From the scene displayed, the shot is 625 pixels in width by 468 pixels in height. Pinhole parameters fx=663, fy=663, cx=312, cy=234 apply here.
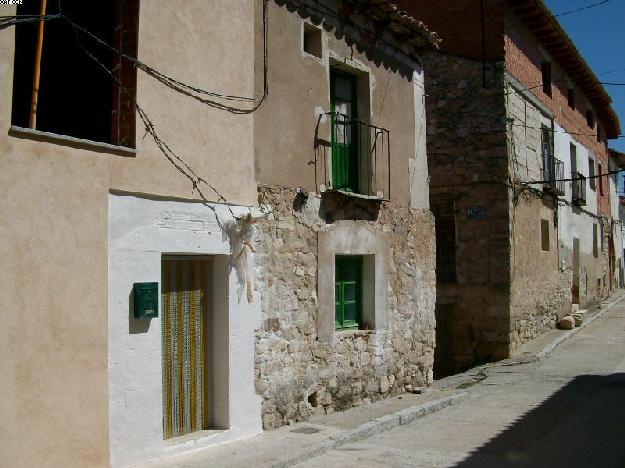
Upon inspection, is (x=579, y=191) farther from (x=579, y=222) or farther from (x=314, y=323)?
(x=314, y=323)

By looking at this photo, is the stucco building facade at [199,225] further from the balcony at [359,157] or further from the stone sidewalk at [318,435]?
the stone sidewalk at [318,435]

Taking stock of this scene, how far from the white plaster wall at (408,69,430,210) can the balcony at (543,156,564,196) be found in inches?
279

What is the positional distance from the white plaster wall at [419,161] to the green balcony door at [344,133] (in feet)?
4.54

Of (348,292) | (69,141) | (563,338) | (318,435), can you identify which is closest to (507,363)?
(563,338)

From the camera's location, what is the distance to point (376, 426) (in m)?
7.73

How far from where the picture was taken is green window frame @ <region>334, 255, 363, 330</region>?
347 inches

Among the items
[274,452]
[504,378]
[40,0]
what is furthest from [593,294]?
[40,0]

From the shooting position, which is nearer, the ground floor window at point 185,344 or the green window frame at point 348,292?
the ground floor window at point 185,344

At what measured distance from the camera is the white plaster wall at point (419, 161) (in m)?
10.3

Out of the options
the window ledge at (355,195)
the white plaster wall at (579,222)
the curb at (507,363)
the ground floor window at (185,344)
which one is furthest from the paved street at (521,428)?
the white plaster wall at (579,222)

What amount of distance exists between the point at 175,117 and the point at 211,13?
1233mm

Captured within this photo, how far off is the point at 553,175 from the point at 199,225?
13482mm

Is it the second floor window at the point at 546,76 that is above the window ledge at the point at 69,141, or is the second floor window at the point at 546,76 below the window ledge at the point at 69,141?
above

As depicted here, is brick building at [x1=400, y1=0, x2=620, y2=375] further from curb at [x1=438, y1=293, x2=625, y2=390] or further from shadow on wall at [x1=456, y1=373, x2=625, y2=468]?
shadow on wall at [x1=456, y1=373, x2=625, y2=468]
